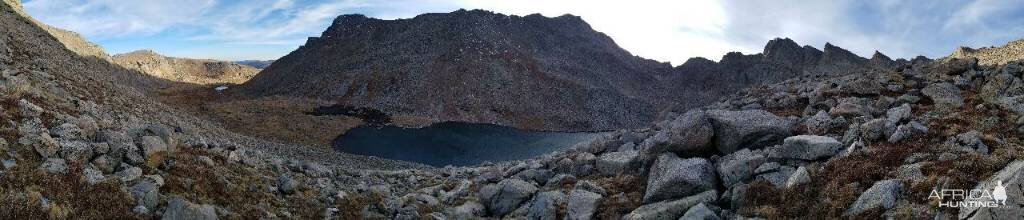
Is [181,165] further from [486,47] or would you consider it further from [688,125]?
[486,47]

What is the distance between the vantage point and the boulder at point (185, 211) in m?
13.9

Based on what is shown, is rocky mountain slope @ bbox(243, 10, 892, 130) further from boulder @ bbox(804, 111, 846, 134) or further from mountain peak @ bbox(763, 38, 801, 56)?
boulder @ bbox(804, 111, 846, 134)

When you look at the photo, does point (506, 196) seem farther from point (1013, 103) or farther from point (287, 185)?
point (1013, 103)

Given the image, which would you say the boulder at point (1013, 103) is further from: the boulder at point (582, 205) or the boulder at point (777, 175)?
the boulder at point (582, 205)

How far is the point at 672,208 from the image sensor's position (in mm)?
16516

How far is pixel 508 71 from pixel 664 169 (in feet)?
306

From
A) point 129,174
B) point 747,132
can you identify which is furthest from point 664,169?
point 129,174

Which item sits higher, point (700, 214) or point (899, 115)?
point (899, 115)

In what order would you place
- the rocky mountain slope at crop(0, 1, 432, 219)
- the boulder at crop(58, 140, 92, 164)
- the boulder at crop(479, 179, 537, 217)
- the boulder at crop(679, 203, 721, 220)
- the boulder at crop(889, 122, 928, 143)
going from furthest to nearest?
1. the boulder at crop(479, 179, 537, 217)
2. the boulder at crop(889, 122, 928, 143)
3. the boulder at crop(58, 140, 92, 164)
4. the boulder at crop(679, 203, 721, 220)
5. the rocky mountain slope at crop(0, 1, 432, 219)

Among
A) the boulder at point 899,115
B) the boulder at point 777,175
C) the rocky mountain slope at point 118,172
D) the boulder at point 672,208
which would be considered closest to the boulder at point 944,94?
the boulder at point 899,115

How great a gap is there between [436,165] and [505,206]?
34052mm

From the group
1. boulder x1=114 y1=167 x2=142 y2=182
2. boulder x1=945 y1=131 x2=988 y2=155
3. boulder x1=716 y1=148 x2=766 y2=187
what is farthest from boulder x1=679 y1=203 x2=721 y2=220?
boulder x1=114 y1=167 x2=142 y2=182

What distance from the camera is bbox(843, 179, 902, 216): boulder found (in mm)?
12922

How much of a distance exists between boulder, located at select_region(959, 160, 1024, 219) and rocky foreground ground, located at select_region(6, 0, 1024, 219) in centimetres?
4
